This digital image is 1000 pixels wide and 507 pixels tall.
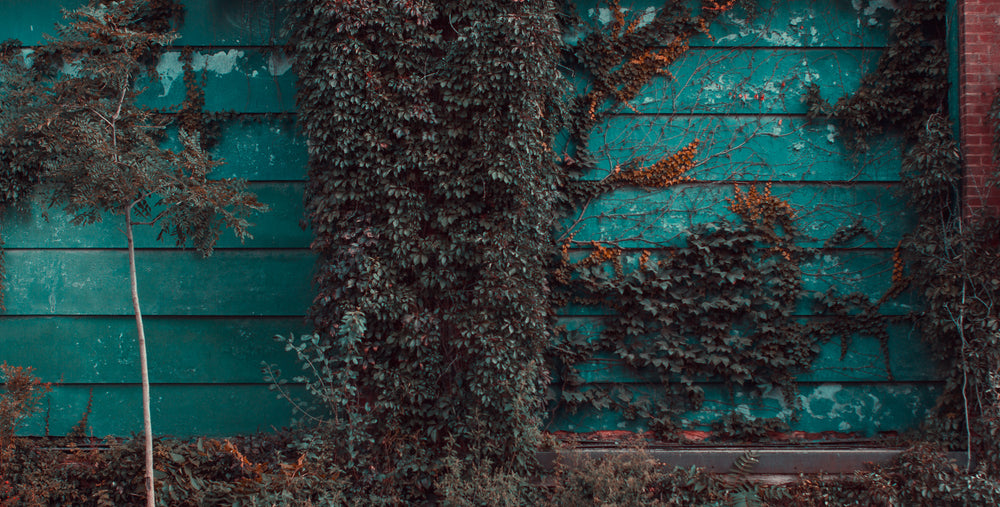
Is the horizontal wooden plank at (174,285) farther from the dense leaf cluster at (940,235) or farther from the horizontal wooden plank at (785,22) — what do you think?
the dense leaf cluster at (940,235)

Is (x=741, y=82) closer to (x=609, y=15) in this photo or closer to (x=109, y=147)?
(x=609, y=15)

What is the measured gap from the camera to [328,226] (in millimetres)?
3992

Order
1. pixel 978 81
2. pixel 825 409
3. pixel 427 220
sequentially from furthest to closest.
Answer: pixel 825 409 < pixel 978 81 < pixel 427 220

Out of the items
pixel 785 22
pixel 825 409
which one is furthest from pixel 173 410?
pixel 785 22

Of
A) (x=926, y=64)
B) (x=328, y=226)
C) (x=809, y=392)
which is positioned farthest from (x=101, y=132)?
(x=926, y=64)

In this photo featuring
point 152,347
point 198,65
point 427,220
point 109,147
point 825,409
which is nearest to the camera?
point 109,147

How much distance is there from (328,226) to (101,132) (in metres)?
1.39

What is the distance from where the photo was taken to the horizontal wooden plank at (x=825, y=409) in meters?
4.59

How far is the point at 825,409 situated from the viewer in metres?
4.62

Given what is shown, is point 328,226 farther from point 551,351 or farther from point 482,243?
point 551,351

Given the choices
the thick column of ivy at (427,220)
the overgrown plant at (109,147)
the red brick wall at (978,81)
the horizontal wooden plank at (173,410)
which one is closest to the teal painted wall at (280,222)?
the horizontal wooden plank at (173,410)

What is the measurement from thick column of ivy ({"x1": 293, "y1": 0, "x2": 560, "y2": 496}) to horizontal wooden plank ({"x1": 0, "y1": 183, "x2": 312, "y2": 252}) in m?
0.84

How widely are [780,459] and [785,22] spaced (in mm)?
3500

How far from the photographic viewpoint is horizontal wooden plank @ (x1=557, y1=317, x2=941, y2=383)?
4594 mm
